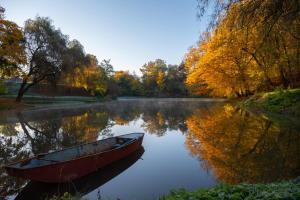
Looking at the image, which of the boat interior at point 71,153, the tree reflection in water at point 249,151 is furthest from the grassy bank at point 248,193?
the boat interior at point 71,153

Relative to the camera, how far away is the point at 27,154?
1177cm

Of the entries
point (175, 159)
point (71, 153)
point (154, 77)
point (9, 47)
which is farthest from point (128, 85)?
point (71, 153)

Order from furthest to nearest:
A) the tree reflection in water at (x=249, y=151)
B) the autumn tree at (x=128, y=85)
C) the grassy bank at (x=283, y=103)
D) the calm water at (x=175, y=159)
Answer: the autumn tree at (x=128, y=85)
the grassy bank at (x=283, y=103)
the tree reflection in water at (x=249, y=151)
the calm water at (x=175, y=159)

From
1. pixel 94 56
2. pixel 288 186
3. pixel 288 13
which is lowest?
pixel 288 186

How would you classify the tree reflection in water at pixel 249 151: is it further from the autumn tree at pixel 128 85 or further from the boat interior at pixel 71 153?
the autumn tree at pixel 128 85

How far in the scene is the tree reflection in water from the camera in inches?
341

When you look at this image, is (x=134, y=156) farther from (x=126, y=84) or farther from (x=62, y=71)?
(x=126, y=84)

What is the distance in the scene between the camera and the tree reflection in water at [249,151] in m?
8.66

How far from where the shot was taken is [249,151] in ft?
37.9

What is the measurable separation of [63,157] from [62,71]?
30.8m

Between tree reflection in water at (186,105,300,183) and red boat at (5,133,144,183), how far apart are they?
11.4 feet

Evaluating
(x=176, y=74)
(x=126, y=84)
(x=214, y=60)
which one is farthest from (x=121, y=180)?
(x=176, y=74)

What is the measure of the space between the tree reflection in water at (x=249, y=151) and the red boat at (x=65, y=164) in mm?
3479

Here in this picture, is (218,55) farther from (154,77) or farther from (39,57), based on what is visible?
(154,77)
